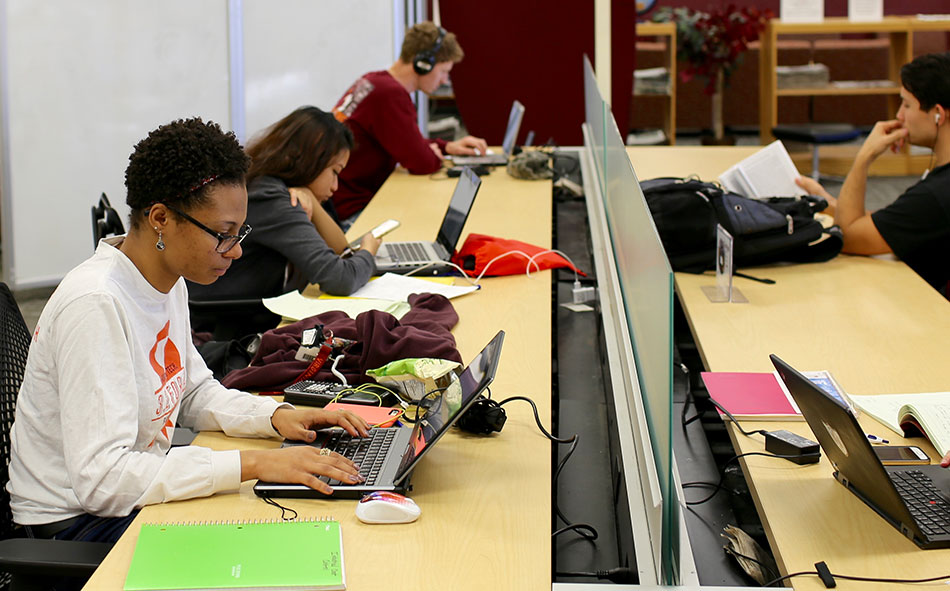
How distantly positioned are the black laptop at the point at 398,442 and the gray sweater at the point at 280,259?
0.87 m

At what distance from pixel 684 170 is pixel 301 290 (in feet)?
6.85

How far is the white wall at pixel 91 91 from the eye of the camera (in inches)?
171

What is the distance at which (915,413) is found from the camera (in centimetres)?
174

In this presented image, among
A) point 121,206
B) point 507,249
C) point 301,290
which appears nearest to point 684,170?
point 507,249

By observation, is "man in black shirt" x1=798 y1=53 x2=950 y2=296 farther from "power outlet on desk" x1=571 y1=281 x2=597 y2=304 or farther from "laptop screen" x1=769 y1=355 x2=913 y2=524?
"laptop screen" x1=769 y1=355 x2=913 y2=524

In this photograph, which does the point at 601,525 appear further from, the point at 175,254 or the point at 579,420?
the point at 175,254

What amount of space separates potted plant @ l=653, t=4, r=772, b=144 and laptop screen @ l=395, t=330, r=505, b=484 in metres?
6.19

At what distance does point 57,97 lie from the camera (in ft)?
14.7

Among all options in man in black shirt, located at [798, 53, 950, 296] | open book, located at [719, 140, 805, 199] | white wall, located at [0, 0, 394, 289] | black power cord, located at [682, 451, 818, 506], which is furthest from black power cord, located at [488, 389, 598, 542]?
white wall, located at [0, 0, 394, 289]

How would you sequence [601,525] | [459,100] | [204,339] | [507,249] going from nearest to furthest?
[601,525] < [204,339] < [507,249] < [459,100]

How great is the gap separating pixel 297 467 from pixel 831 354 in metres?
1.26

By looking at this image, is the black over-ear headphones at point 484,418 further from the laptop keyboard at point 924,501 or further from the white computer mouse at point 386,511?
the laptop keyboard at point 924,501

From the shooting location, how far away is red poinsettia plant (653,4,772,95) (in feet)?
23.7

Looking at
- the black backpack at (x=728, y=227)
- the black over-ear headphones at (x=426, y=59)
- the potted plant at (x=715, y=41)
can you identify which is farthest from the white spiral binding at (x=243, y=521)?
the potted plant at (x=715, y=41)
